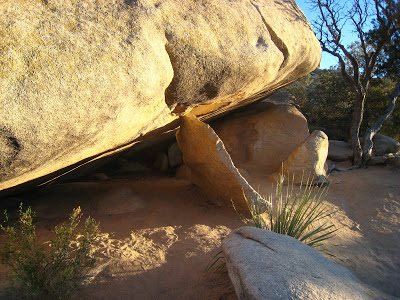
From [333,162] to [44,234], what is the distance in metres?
6.47

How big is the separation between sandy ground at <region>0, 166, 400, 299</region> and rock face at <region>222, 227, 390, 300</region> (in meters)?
0.59

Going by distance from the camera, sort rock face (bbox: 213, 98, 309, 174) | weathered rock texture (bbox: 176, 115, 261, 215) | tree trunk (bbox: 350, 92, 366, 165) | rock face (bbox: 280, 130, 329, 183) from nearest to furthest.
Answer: weathered rock texture (bbox: 176, 115, 261, 215) → rock face (bbox: 280, 130, 329, 183) → rock face (bbox: 213, 98, 309, 174) → tree trunk (bbox: 350, 92, 366, 165)

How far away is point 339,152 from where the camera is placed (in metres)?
8.38

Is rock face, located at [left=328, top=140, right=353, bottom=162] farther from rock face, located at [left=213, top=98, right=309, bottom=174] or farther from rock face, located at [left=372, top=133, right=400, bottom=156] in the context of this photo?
rock face, located at [left=213, top=98, right=309, bottom=174]

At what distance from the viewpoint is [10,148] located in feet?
8.60

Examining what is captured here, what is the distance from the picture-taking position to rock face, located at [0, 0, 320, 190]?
2609mm

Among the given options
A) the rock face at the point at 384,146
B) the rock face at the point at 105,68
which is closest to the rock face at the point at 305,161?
the rock face at the point at 105,68

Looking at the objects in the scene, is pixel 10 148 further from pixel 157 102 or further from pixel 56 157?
pixel 157 102

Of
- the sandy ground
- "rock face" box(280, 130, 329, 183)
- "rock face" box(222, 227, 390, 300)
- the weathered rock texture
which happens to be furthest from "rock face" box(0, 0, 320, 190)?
"rock face" box(280, 130, 329, 183)

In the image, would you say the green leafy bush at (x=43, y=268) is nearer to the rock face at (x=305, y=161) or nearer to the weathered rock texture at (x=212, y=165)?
the weathered rock texture at (x=212, y=165)

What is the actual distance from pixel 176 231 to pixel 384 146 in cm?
640

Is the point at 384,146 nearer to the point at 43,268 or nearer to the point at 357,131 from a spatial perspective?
the point at 357,131

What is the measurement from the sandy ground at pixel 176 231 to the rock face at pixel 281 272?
1.95ft

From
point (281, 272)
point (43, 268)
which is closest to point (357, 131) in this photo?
point (281, 272)
